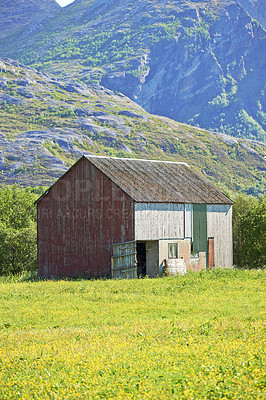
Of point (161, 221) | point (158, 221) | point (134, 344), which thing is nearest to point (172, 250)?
point (161, 221)

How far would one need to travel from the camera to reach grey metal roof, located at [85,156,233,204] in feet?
131

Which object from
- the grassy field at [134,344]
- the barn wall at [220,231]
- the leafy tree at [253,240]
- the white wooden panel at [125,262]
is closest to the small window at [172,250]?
the white wooden panel at [125,262]

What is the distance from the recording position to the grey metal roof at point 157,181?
39.9m

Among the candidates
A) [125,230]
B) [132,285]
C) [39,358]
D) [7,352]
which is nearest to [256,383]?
[39,358]

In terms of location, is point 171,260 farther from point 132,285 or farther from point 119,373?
point 119,373

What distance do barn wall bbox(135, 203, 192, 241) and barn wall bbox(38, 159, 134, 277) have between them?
0.66m

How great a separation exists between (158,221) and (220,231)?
7.96 meters

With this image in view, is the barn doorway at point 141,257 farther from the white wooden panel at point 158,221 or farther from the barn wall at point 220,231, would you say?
the barn wall at point 220,231

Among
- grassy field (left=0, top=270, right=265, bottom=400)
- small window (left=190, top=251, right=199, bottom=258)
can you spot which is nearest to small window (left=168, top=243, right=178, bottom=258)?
small window (left=190, top=251, right=199, bottom=258)

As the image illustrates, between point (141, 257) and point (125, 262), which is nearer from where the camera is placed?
point (125, 262)

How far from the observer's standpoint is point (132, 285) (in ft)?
101

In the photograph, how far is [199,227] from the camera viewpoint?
43.0 meters

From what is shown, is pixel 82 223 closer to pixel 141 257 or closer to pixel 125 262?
pixel 141 257

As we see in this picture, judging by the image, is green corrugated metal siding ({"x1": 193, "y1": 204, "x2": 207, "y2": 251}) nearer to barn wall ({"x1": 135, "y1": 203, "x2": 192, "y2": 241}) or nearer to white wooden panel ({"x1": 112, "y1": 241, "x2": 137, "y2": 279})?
barn wall ({"x1": 135, "y1": 203, "x2": 192, "y2": 241})
